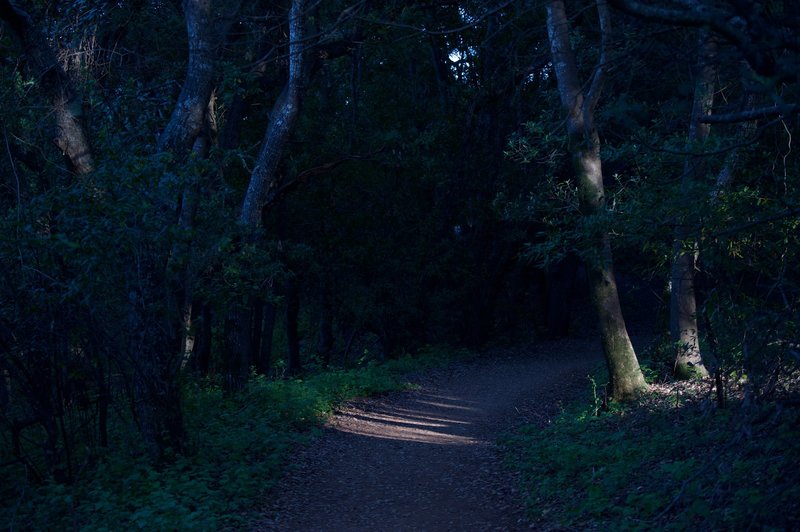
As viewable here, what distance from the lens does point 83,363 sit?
303 inches

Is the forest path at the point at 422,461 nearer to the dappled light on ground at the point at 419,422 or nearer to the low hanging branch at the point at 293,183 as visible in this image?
the dappled light on ground at the point at 419,422

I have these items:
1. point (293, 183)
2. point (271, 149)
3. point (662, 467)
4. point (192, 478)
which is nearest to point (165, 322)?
point (192, 478)

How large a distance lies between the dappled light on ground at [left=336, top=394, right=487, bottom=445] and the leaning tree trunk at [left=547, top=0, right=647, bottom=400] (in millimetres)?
2502

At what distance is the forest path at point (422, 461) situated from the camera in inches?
290

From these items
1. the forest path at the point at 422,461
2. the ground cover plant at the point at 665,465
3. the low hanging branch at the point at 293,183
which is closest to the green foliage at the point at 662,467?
the ground cover plant at the point at 665,465

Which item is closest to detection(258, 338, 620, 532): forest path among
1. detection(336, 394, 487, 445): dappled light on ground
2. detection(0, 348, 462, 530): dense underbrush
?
detection(336, 394, 487, 445): dappled light on ground

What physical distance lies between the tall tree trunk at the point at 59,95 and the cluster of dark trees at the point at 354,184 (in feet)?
0.09

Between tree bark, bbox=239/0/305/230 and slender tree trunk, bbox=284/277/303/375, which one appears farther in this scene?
slender tree trunk, bbox=284/277/303/375

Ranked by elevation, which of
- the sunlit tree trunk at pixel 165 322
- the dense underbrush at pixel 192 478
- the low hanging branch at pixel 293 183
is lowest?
the dense underbrush at pixel 192 478

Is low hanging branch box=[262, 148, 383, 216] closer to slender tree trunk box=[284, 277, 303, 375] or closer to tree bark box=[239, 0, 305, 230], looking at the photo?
tree bark box=[239, 0, 305, 230]

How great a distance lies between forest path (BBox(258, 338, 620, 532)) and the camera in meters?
7.37

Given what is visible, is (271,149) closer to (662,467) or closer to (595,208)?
(595,208)

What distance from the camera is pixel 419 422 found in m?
12.6

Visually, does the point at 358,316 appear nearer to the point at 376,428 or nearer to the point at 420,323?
the point at 420,323
